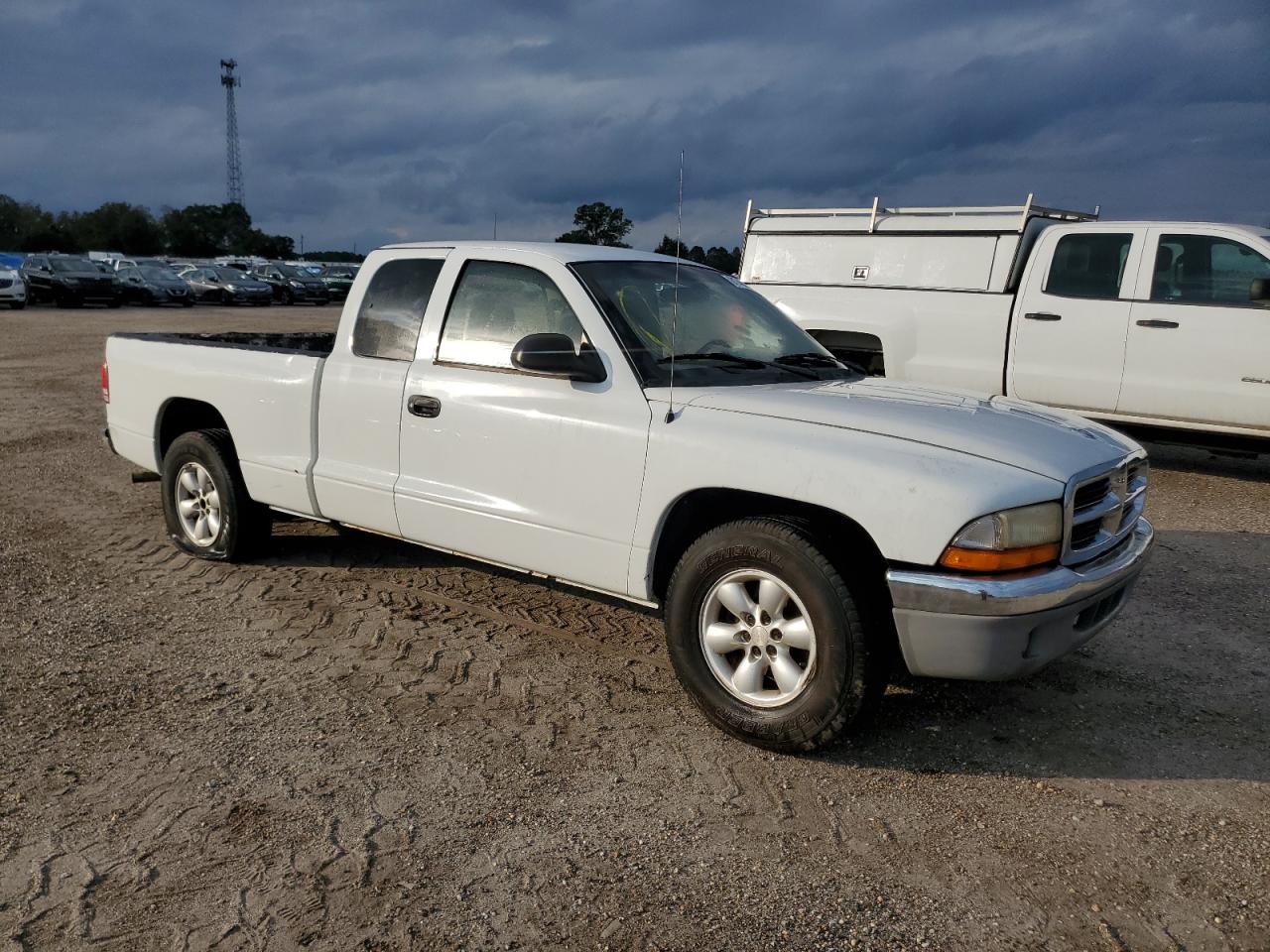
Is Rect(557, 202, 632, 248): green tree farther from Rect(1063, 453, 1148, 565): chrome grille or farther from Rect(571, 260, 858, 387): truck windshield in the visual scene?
Rect(1063, 453, 1148, 565): chrome grille

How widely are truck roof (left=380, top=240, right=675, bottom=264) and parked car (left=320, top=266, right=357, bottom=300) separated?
3680cm

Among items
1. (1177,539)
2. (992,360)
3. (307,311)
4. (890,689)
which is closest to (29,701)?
(890,689)

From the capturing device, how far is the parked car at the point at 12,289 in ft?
93.6

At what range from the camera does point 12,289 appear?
28719mm

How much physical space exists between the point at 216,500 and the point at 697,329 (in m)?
2.95

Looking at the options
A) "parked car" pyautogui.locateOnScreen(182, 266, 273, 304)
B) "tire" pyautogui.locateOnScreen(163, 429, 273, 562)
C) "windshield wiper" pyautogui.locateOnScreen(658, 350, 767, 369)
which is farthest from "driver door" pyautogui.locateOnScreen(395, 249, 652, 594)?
"parked car" pyautogui.locateOnScreen(182, 266, 273, 304)

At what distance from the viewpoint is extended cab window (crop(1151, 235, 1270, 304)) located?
7.93 metres

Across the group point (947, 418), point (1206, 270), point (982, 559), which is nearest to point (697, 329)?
point (947, 418)

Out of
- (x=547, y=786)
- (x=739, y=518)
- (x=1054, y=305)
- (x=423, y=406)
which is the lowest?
(x=547, y=786)

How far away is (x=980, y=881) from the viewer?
2.98 meters

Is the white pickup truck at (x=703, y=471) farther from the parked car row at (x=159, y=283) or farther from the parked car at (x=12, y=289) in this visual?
the parked car row at (x=159, y=283)

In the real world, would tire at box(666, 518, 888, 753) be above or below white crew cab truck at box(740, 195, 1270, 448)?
below

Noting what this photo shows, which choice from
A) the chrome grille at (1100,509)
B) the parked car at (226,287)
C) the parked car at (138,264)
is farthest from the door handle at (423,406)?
the parked car at (226,287)

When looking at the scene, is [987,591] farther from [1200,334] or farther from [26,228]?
[26,228]
